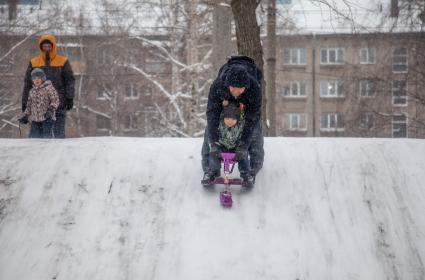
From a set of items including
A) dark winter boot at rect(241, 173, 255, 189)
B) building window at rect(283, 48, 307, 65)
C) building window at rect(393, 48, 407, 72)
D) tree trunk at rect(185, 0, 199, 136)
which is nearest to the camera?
dark winter boot at rect(241, 173, 255, 189)

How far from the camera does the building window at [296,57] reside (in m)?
Answer: 34.3

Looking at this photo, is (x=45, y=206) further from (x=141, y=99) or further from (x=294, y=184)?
(x=141, y=99)

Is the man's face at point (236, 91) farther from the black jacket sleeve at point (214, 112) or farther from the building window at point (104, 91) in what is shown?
the building window at point (104, 91)

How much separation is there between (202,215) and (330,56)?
31.0 metres

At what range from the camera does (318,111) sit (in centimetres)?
3434

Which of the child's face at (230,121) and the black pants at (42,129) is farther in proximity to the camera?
the black pants at (42,129)

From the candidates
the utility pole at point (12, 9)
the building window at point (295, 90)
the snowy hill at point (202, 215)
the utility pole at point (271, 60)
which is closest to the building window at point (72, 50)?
the utility pole at point (12, 9)

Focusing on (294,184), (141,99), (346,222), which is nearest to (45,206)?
(294,184)

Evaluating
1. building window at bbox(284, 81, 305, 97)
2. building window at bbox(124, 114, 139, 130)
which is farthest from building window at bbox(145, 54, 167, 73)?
building window at bbox(284, 81, 305, 97)

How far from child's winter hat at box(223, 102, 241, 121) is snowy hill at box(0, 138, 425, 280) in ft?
2.75

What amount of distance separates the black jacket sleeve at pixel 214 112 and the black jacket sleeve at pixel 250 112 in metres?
0.27

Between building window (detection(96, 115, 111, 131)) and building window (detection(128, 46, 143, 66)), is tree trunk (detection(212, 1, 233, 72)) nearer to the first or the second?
building window (detection(128, 46, 143, 66))

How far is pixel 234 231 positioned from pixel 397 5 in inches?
472

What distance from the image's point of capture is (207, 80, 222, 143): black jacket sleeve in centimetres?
509
